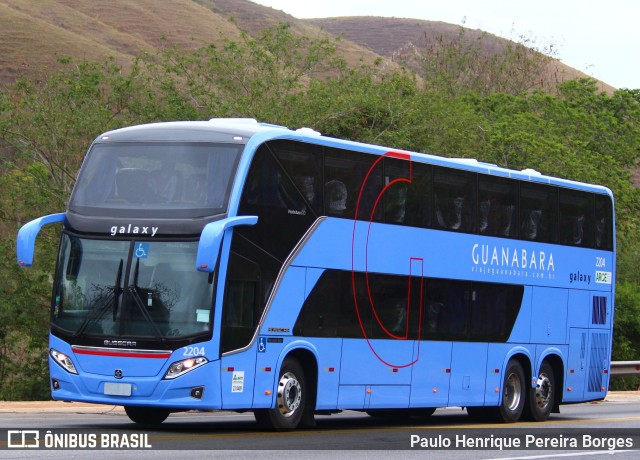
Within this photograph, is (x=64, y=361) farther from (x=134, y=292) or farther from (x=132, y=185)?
(x=132, y=185)

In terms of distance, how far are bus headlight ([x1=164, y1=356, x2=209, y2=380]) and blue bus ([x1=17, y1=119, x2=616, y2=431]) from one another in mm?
17

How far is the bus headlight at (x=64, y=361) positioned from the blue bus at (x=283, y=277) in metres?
0.02

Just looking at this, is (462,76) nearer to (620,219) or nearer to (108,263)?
(620,219)

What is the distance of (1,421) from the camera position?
1705 cm

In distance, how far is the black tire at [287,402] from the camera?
16.5m

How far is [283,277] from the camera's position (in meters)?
16.6

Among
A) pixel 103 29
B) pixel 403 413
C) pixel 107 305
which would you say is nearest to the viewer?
pixel 107 305

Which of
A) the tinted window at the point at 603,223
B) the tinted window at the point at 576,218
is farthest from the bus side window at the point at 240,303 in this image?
the tinted window at the point at 603,223


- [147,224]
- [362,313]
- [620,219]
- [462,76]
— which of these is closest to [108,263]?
[147,224]

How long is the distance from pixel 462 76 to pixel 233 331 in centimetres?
6998

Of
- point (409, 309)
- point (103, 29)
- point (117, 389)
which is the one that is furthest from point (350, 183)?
point (103, 29)

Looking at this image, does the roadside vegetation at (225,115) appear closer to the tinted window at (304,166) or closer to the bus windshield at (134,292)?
the tinted window at (304,166)

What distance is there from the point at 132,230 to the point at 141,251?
29cm

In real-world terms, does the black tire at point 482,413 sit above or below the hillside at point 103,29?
below
